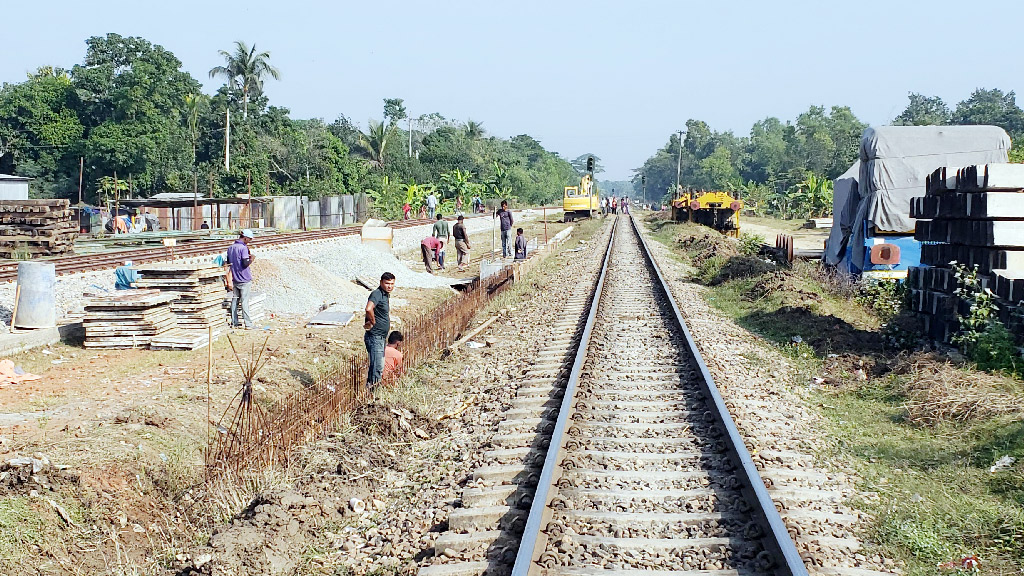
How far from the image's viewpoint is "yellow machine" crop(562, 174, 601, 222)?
5991 centimetres

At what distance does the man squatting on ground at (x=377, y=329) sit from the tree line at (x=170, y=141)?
121 feet

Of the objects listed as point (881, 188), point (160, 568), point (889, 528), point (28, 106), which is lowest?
point (160, 568)

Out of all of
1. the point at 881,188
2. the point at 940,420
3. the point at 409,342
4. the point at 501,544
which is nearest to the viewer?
the point at 501,544

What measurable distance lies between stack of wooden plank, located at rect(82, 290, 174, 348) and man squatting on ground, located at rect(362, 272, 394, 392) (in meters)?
3.86

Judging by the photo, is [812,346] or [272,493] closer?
[272,493]

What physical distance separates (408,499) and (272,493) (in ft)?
3.23

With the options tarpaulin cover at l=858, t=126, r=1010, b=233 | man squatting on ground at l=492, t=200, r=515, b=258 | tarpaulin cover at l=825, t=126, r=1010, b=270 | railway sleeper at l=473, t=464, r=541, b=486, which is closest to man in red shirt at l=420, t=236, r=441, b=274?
man squatting on ground at l=492, t=200, r=515, b=258

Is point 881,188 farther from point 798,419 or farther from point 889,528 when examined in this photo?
point 889,528

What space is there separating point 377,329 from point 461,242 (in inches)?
597

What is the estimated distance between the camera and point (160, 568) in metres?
5.39

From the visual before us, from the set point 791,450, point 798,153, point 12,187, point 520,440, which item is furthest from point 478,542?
point 798,153

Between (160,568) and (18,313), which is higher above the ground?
(18,313)

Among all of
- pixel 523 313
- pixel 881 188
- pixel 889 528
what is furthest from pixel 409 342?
pixel 881 188

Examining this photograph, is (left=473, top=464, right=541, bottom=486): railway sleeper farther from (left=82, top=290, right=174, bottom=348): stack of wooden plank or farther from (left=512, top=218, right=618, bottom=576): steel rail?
(left=82, top=290, right=174, bottom=348): stack of wooden plank
